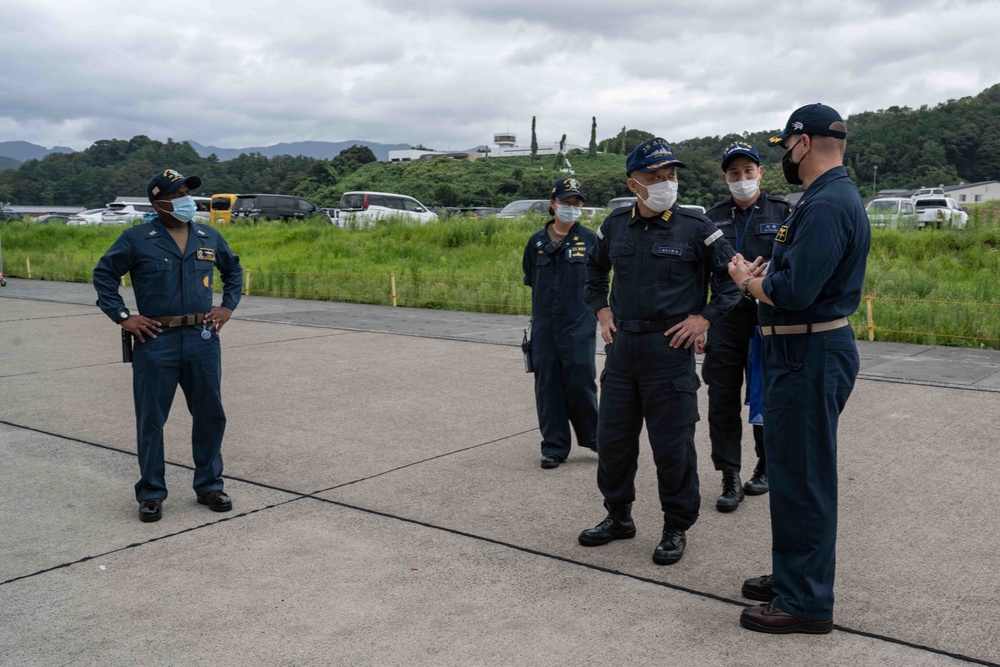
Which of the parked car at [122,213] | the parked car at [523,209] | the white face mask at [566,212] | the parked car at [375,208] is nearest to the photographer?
the white face mask at [566,212]

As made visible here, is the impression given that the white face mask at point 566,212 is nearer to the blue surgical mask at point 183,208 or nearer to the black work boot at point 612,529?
the black work boot at point 612,529

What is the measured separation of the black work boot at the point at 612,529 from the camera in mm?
4562

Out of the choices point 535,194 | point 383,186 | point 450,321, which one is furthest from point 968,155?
point 450,321

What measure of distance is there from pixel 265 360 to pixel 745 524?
23.4 ft

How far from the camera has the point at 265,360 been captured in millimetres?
10688

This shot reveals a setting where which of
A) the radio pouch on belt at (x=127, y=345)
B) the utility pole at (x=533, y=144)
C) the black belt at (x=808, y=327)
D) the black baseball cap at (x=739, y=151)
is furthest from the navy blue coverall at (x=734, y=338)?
the utility pole at (x=533, y=144)

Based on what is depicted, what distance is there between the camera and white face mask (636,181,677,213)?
14.1 ft

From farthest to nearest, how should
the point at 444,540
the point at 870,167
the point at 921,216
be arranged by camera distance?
the point at 870,167 < the point at 921,216 < the point at 444,540

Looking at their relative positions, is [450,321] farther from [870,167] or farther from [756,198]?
[870,167]

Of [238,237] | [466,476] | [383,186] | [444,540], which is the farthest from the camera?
[383,186]

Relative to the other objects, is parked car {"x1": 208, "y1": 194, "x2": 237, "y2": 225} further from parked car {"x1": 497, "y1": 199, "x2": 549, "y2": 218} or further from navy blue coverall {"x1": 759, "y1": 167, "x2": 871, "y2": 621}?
navy blue coverall {"x1": 759, "y1": 167, "x2": 871, "y2": 621}

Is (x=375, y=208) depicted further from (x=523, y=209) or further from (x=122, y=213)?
(x=122, y=213)

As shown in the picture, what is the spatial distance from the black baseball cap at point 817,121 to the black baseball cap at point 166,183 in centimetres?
331

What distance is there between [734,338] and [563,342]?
1.31 m
